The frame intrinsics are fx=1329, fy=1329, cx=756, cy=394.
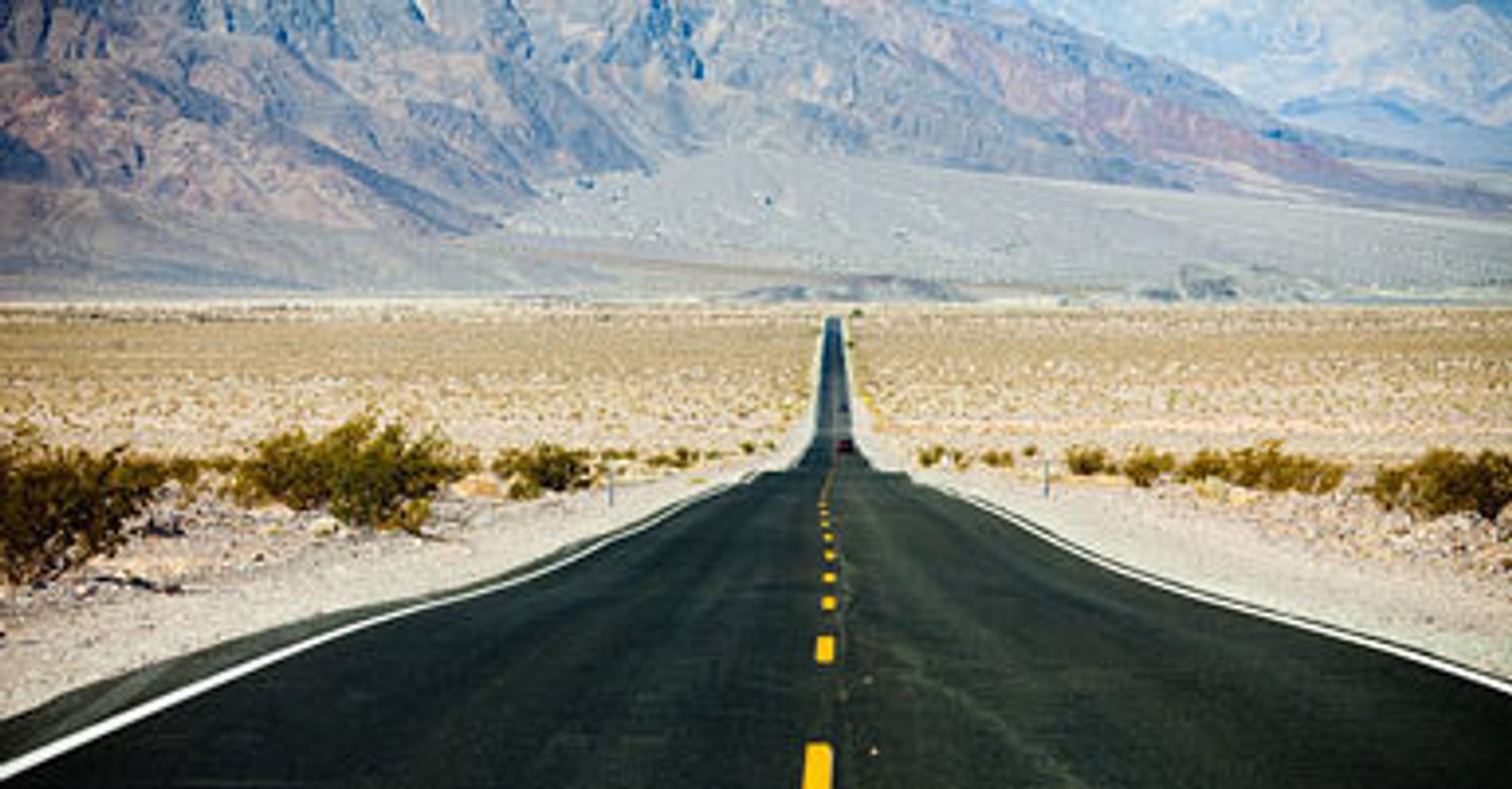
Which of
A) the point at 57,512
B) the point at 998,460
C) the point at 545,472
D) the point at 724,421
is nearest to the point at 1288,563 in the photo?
the point at 57,512

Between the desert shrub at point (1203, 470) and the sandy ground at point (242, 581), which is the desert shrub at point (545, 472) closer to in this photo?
the sandy ground at point (242, 581)

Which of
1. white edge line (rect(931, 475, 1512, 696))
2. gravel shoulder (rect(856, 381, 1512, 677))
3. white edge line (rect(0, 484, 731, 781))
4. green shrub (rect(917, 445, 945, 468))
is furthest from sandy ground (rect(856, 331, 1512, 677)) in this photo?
green shrub (rect(917, 445, 945, 468))

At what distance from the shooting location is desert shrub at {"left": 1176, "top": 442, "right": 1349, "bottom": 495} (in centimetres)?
2483

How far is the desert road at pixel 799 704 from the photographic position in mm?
6492

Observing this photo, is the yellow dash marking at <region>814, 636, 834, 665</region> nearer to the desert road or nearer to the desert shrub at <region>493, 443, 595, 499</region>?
the desert road

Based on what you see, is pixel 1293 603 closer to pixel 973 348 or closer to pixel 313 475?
pixel 313 475

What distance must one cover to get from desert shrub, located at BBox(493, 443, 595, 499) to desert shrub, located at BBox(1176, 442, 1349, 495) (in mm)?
12745

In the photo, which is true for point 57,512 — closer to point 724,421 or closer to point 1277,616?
point 1277,616

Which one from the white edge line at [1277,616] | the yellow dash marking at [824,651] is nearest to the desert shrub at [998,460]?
the white edge line at [1277,616]

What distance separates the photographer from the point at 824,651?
9.43 meters

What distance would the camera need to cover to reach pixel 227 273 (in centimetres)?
18950

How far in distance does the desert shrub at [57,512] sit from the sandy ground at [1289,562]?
38.3 ft

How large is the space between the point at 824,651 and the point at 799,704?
5.26 ft

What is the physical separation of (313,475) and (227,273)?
18276 centimetres
